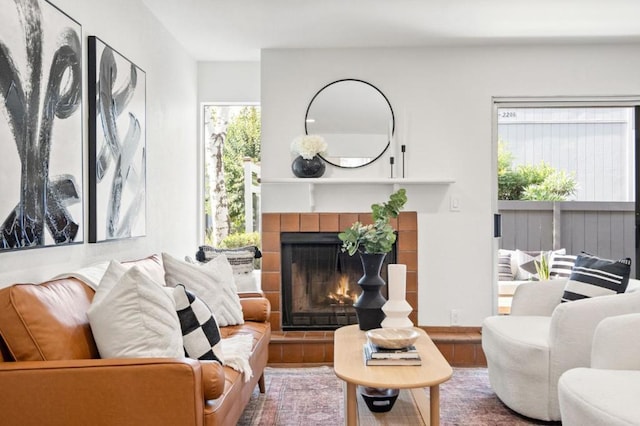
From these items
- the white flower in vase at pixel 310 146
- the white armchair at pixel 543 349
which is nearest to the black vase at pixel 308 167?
the white flower in vase at pixel 310 146

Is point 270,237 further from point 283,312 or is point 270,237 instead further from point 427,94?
point 427,94

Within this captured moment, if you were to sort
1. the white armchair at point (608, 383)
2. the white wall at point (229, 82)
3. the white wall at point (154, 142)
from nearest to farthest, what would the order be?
the white armchair at point (608, 383) < the white wall at point (154, 142) < the white wall at point (229, 82)

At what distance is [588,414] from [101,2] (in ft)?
9.47

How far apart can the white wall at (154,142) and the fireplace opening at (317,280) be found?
2.87ft

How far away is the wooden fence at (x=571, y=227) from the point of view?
536 cm

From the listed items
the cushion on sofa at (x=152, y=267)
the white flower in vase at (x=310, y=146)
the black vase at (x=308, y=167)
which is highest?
the white flower in vase at (x=310, y=146)

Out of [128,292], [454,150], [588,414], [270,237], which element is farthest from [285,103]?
[588,414]

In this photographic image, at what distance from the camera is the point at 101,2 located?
2908mm

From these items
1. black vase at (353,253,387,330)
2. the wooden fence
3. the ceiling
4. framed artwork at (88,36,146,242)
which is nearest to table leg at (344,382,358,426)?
black vase at (353,253,387,330)

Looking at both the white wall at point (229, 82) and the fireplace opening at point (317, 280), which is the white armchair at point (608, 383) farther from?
the white wall at point (229, 82)

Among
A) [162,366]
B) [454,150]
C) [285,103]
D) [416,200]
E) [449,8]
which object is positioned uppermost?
[449,8]

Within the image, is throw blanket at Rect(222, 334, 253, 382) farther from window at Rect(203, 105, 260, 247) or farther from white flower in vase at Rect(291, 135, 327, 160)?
window at Rect(203, 105, 260, 247)

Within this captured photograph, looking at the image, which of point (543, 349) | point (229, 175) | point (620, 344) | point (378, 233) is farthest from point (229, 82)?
point (620, 344)

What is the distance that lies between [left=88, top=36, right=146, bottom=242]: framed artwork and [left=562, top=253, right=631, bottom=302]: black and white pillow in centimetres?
257
